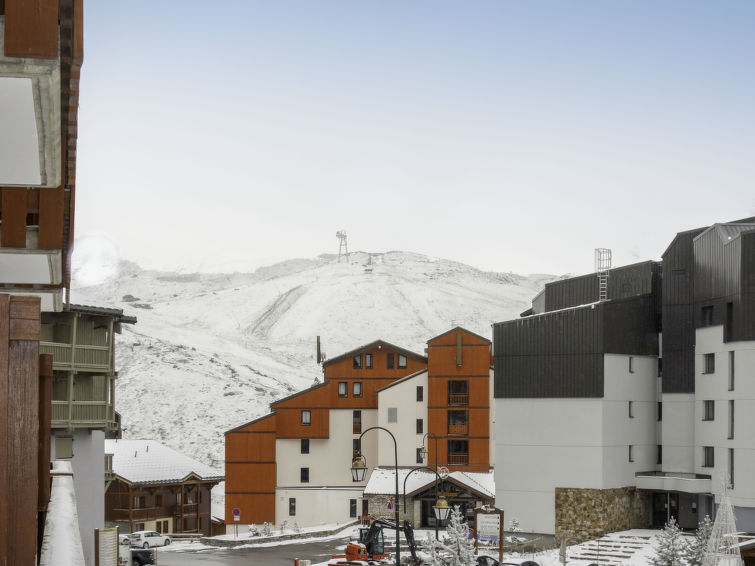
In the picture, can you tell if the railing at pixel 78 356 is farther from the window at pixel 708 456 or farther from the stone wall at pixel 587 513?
the window at pixel 708 456

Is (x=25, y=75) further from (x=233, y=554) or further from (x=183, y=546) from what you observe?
(x=183, y=546)

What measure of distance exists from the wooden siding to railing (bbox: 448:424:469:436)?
73.8 meters

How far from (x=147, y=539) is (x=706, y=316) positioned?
1419 inches

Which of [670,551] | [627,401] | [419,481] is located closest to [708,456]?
[627,401]

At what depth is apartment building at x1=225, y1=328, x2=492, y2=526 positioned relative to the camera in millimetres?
76438

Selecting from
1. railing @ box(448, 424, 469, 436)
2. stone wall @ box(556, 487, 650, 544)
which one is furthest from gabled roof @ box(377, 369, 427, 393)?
stone wall @ box(556, 487, 650, 544)

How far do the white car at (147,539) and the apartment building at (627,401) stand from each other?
72.5 feet

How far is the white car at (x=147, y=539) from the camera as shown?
64.1m

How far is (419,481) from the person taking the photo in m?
71.7

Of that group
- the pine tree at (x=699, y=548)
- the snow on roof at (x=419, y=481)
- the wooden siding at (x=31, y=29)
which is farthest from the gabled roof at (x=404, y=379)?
the wooden siding at (x=31, y=29)

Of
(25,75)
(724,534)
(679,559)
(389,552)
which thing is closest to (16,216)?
→ (25,75)

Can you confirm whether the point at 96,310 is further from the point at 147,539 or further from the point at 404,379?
the point at 404,379

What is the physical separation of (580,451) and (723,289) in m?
11.3

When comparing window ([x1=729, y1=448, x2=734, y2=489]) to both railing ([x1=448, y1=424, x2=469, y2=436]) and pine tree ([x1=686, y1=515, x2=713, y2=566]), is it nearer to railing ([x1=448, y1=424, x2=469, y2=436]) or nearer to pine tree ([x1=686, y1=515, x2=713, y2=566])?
pine tree ([x1=686, y1=515, x2=713, y2=566])
